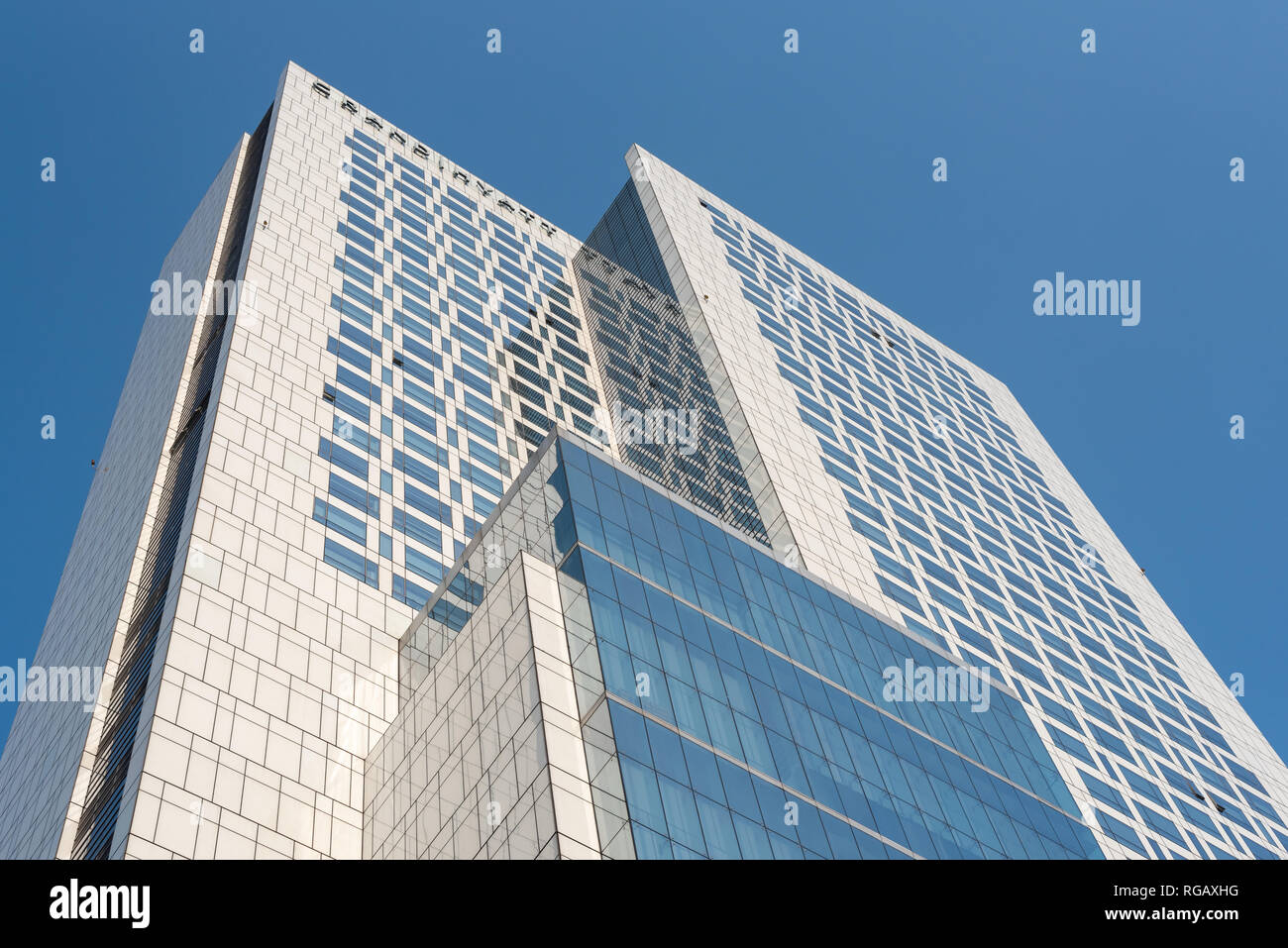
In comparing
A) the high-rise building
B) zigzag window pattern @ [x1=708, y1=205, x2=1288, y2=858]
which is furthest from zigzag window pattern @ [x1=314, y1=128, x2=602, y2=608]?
zigzag window pattern @ [x1=708, y1=205, x2=1288, y2=858]

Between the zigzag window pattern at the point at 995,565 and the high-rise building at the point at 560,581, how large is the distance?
1.59 feet

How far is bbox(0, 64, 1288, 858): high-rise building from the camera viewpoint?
41.5 m

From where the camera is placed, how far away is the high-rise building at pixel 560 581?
41.5 meters

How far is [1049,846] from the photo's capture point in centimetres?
5050

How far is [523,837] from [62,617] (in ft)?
A: 146

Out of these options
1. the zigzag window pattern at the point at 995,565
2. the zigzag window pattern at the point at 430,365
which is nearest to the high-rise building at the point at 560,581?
the zigzag window pattern at the point at 430,365

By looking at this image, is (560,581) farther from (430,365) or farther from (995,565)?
(995,565)

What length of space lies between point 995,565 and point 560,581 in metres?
60.5

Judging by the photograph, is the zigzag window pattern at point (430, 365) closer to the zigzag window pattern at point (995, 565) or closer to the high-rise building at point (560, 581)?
the high-rise building at point (560, 581)

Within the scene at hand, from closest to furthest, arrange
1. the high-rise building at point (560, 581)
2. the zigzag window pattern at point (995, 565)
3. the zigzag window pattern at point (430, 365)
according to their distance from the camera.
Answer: the high-rise building at point (560, 581), the zigzag window pattern at point (430, 365), the zigzag window pattern at point (995, 565)

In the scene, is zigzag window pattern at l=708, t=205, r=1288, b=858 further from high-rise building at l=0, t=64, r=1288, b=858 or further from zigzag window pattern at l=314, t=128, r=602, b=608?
zigzag window pattern at l=314, t=128, r=602, b=608

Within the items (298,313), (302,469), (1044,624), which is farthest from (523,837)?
(1044,624)

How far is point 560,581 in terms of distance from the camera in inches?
1731
